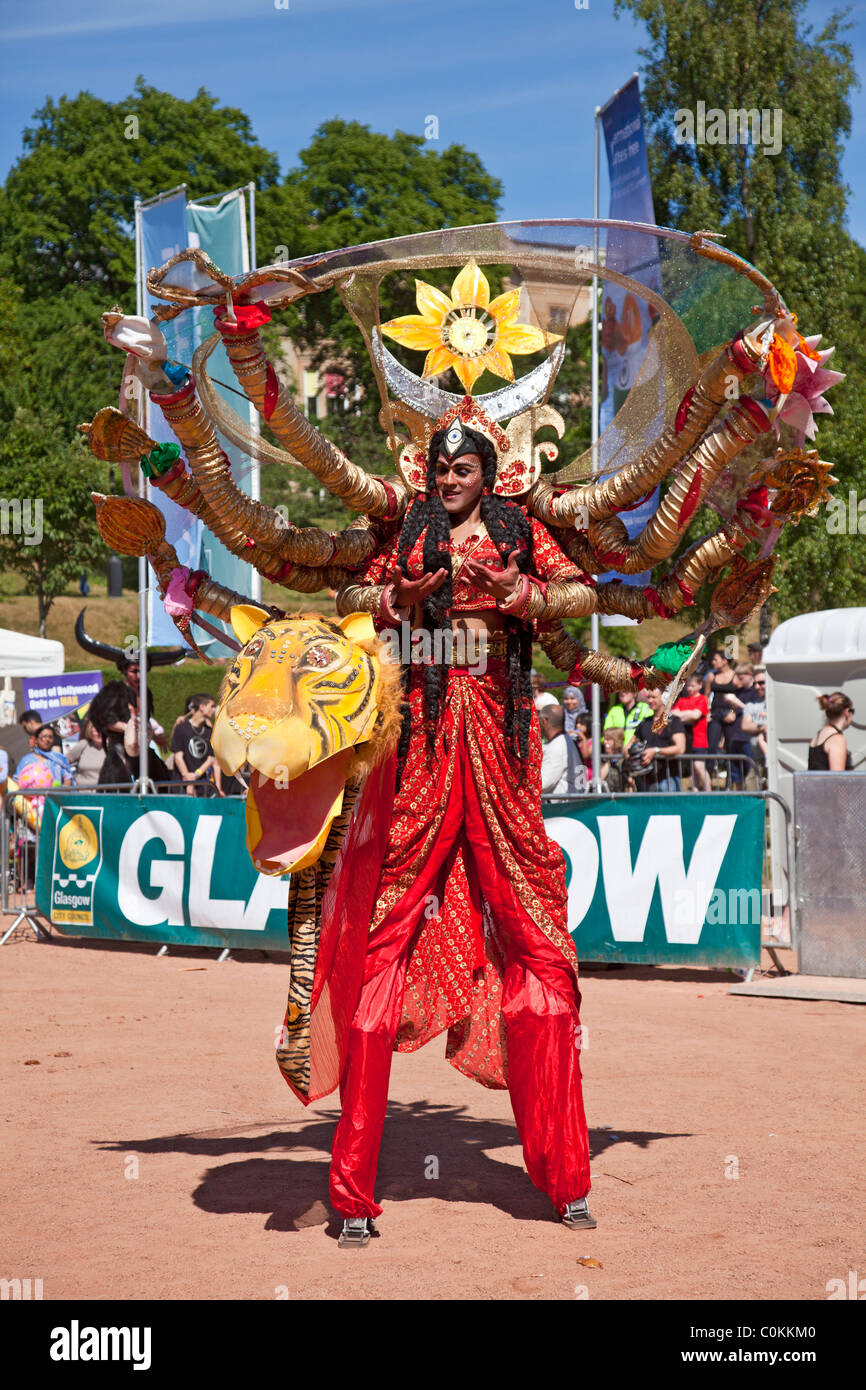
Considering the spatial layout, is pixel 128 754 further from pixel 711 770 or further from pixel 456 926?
pixel 456 926

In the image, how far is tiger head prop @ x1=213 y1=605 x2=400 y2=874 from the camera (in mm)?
3869

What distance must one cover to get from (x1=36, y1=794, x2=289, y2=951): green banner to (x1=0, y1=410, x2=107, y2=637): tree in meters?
19.1

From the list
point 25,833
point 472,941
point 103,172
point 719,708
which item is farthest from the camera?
point 103,172

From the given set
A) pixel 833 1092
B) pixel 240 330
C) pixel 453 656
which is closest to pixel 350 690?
pixel 453 656

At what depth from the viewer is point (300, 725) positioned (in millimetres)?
3904

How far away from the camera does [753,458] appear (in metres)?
4.45

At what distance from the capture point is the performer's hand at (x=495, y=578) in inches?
164

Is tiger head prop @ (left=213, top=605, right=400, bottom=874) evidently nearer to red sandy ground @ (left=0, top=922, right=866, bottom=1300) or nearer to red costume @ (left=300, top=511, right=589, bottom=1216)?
A: red costume @ (left=300, top=511, right=589, bottom=1216)

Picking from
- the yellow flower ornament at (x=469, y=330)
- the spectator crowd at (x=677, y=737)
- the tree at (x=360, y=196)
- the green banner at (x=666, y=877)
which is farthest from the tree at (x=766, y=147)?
the yellow flower ornament at (x=469, y=330)

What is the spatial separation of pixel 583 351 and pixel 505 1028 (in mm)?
26668

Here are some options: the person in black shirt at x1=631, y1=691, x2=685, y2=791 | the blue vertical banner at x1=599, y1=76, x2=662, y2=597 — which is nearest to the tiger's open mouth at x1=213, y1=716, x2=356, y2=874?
the blue vertical banner at x1=599, y1=76, x2=662, y2=597

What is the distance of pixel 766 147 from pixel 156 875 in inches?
779

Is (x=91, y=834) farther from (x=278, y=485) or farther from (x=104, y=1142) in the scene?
(x=278, y=485)

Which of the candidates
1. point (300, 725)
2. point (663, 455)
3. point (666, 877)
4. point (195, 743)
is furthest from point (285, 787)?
point (195, 743)
